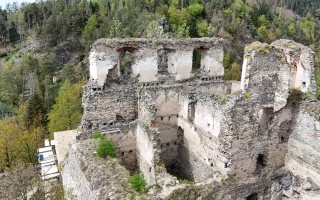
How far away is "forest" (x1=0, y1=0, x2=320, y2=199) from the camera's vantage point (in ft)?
91.0

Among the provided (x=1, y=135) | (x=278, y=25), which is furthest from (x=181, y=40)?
(x=278, y=25)

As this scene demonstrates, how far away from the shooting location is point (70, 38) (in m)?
57.2

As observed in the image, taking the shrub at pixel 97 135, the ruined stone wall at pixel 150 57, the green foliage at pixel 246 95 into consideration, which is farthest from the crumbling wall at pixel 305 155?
the shrub at pixel 97 135

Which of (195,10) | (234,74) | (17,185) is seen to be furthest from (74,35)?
(17,185)

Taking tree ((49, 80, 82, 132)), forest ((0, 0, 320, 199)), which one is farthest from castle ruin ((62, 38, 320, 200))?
forest ((0, 0, 320, 199))

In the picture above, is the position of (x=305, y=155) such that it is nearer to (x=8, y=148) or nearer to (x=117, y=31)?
(x=8, y=148)

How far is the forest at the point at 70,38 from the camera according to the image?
27.8m

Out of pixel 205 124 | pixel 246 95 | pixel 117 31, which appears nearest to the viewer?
pixel 246 95

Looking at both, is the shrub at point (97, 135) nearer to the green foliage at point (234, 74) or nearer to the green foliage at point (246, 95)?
the green foliage at point (246, 95)

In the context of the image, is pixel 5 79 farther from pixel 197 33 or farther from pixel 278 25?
pixel 278 25

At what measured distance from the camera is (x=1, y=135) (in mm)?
24969

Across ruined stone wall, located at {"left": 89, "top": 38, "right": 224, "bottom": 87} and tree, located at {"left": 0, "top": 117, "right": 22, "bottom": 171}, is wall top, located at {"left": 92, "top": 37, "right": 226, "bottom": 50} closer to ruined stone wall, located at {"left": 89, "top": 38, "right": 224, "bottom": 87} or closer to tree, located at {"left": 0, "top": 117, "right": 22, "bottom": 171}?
ruined stone wall, located at {"left": 89, "top": 38, "right": 224, "bottom": 87}

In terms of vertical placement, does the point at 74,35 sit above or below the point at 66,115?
above

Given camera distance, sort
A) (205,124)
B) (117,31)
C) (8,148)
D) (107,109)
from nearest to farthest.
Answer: (205,124)
(107,109)
(8,148)
(117,31)
